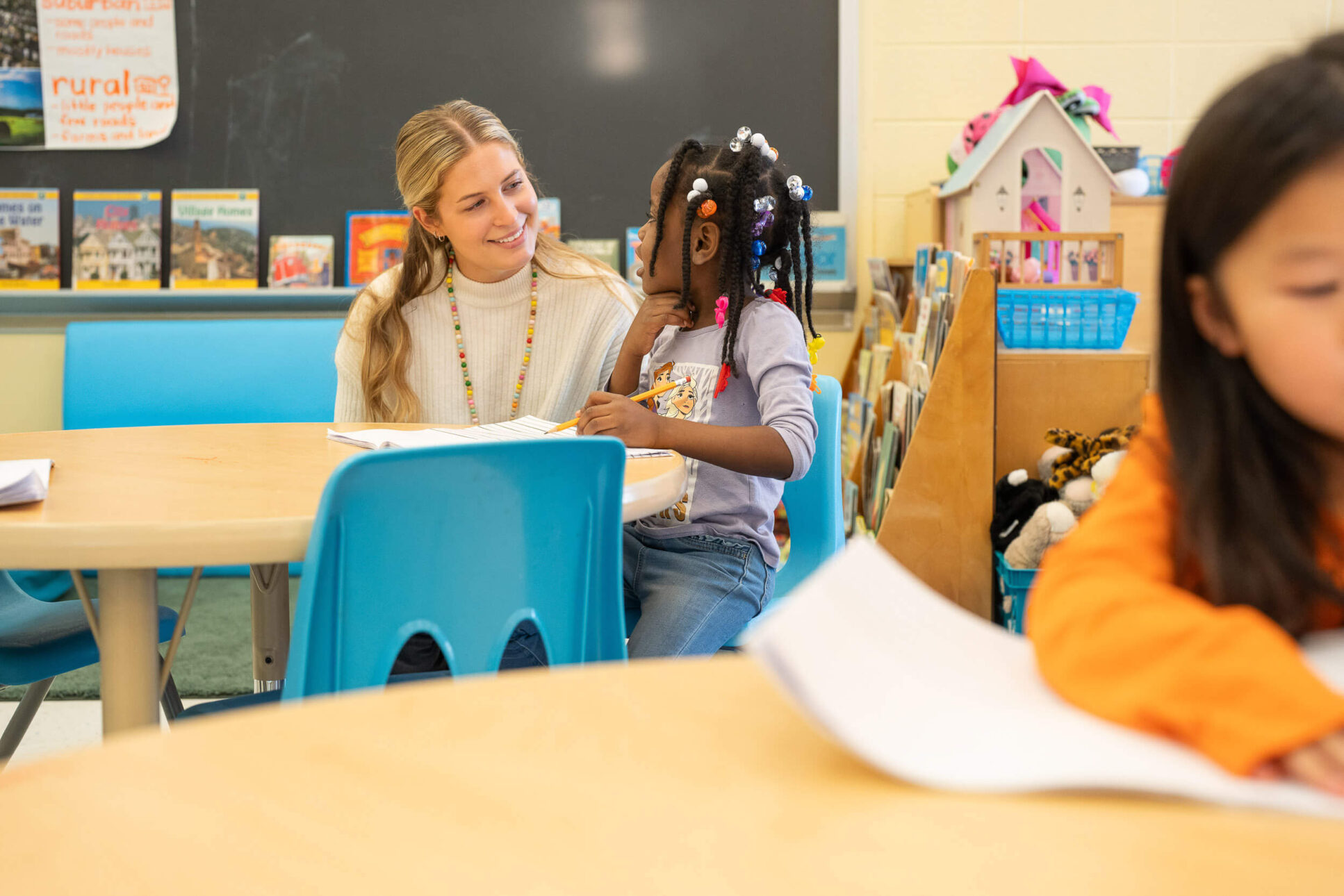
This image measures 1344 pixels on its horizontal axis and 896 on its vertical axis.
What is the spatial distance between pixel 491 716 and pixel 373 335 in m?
1.49

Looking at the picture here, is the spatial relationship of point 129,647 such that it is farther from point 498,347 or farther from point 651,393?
point 498,347

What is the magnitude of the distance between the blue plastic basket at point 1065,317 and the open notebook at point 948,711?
1932mm

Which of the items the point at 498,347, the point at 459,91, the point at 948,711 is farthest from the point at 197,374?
the point at 948,711

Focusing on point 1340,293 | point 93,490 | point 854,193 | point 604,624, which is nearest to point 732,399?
point 604,624

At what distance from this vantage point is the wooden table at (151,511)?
90 cm

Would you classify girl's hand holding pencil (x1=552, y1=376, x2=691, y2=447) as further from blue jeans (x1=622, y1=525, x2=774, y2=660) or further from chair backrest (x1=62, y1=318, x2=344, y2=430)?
chair backrest (x1=62, y1=318, x2=344, y2=430)

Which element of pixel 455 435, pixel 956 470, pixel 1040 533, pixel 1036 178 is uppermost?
pixel 1036 178

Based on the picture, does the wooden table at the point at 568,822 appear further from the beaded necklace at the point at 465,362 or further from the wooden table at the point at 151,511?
the beaded necklace at the point at 465,362

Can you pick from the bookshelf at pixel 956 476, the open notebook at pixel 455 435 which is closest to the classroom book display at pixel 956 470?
the bookshelf at pixel 956 476

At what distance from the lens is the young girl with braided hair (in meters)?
1.37

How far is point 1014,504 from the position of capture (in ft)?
7.25

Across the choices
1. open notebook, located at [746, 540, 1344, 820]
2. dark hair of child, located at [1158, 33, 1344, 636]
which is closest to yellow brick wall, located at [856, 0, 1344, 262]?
dark hair of child, located at [1158, 33, 1344, 636]

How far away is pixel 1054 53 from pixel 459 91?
1719mm

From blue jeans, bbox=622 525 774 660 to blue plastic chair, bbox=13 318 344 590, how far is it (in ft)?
3.03
